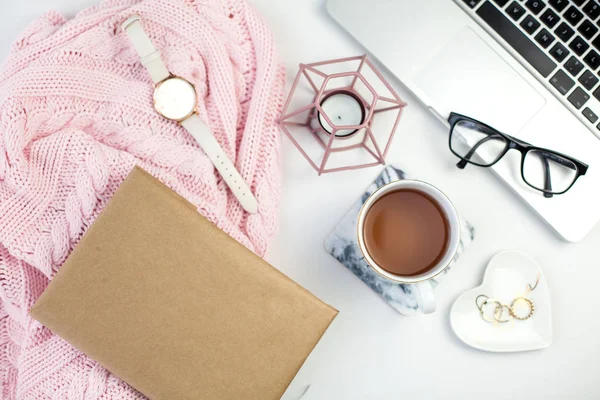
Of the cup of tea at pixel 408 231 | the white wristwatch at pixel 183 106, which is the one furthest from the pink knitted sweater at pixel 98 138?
the cup of tea at pixel 408 231

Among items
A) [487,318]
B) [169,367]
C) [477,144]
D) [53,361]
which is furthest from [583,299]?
[53,361]

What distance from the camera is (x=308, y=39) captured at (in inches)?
24.1

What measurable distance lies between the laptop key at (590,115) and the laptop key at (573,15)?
11cm

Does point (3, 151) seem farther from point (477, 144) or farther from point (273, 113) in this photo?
point (477, 144)

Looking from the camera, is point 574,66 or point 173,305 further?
point 574,66

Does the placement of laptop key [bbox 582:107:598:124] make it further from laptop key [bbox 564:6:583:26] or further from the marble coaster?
the marble coaster

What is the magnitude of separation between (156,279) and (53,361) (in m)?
0.18

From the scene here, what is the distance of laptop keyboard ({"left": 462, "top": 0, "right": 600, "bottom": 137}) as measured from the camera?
0.57m

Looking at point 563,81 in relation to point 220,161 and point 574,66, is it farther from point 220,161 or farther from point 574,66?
point 220,161

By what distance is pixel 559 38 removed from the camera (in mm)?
578

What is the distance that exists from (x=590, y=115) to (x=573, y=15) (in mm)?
123

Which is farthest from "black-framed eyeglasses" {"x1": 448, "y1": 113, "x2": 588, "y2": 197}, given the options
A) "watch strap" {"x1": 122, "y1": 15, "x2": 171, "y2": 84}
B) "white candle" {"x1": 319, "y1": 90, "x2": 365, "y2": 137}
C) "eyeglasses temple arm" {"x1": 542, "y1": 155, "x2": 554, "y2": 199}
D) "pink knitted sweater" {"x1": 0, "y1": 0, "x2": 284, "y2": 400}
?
"watch strap" {"x1": 122, "y1": 15, "x2": 171, "y2": 84}

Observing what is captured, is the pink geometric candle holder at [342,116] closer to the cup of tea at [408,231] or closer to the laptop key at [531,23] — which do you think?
the cup of tea at [408,231]

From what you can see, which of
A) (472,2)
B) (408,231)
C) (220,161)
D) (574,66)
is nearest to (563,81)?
(574,66)
